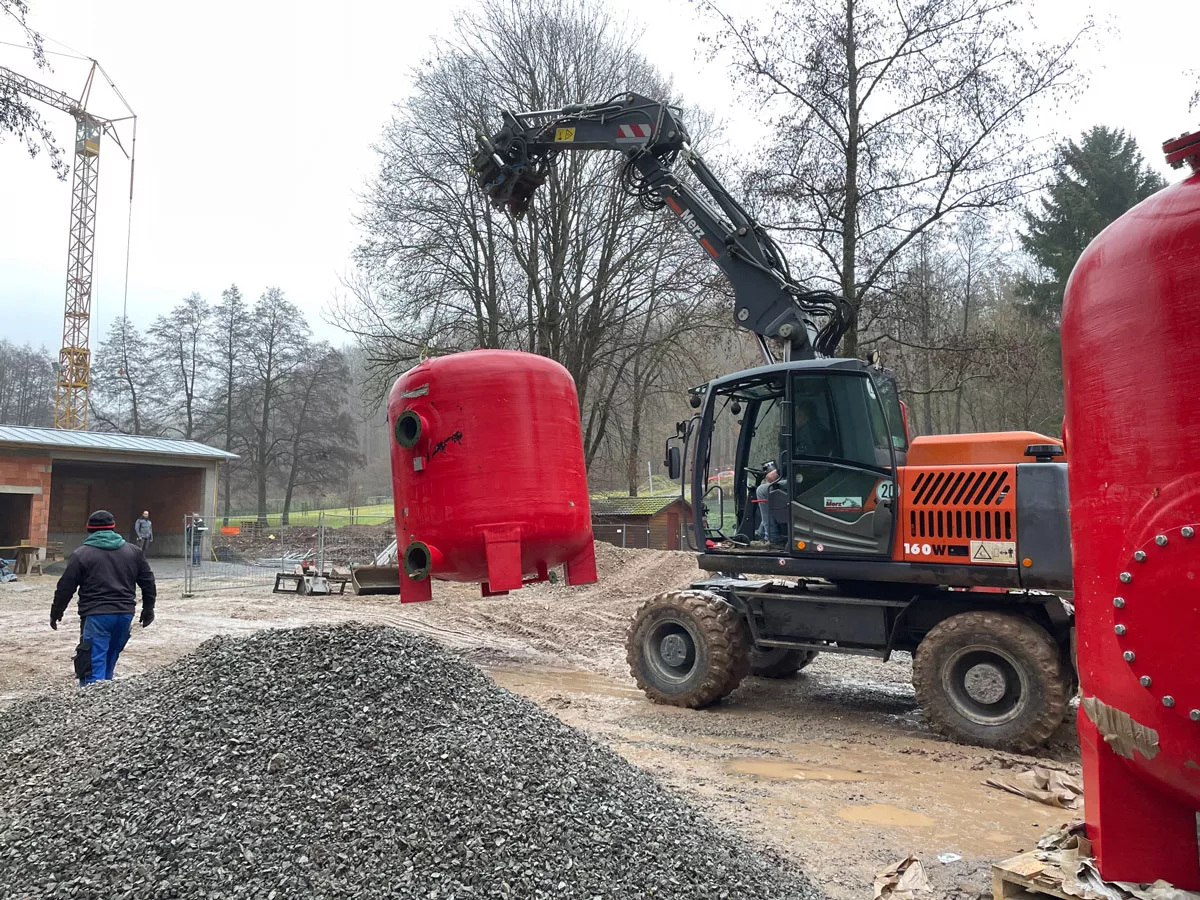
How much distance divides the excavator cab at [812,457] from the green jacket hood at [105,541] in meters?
5.47

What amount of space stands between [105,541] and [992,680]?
25.2 feet

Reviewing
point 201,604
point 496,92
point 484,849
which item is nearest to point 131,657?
point 201,604

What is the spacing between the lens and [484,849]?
3.36 m

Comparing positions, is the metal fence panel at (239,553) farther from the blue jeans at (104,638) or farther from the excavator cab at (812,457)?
the excavator cab at (812,457)

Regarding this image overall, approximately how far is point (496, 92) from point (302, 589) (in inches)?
548

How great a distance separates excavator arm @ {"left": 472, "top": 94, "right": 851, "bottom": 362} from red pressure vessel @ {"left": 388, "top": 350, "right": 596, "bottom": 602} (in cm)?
269

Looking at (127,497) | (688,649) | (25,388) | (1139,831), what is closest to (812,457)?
(688,649)

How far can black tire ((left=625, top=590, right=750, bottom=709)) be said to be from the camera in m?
7.79

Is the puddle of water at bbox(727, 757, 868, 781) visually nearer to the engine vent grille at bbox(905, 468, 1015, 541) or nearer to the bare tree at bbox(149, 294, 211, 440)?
the engine vent grille at bbox(905, 468, 1015, 541)

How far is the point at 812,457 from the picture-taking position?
7410 millimetres

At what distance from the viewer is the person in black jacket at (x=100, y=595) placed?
24.1 ft

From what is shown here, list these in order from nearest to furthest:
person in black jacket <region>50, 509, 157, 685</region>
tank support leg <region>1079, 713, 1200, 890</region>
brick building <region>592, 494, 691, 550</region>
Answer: tank support leg <region>1079, 713, 1200, 890</region> < person in black jacket <region>50, 509, 157, 685</region> < brick building <region>592, 494, 691, 550</region>

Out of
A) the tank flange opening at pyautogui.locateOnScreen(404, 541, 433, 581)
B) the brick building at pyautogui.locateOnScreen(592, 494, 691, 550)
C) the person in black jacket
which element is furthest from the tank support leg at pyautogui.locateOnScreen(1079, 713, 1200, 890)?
the brick building at pyautogui.locateOnScreen(592, 494, 691, 550)

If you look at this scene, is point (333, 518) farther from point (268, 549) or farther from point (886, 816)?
point (886, 816)
